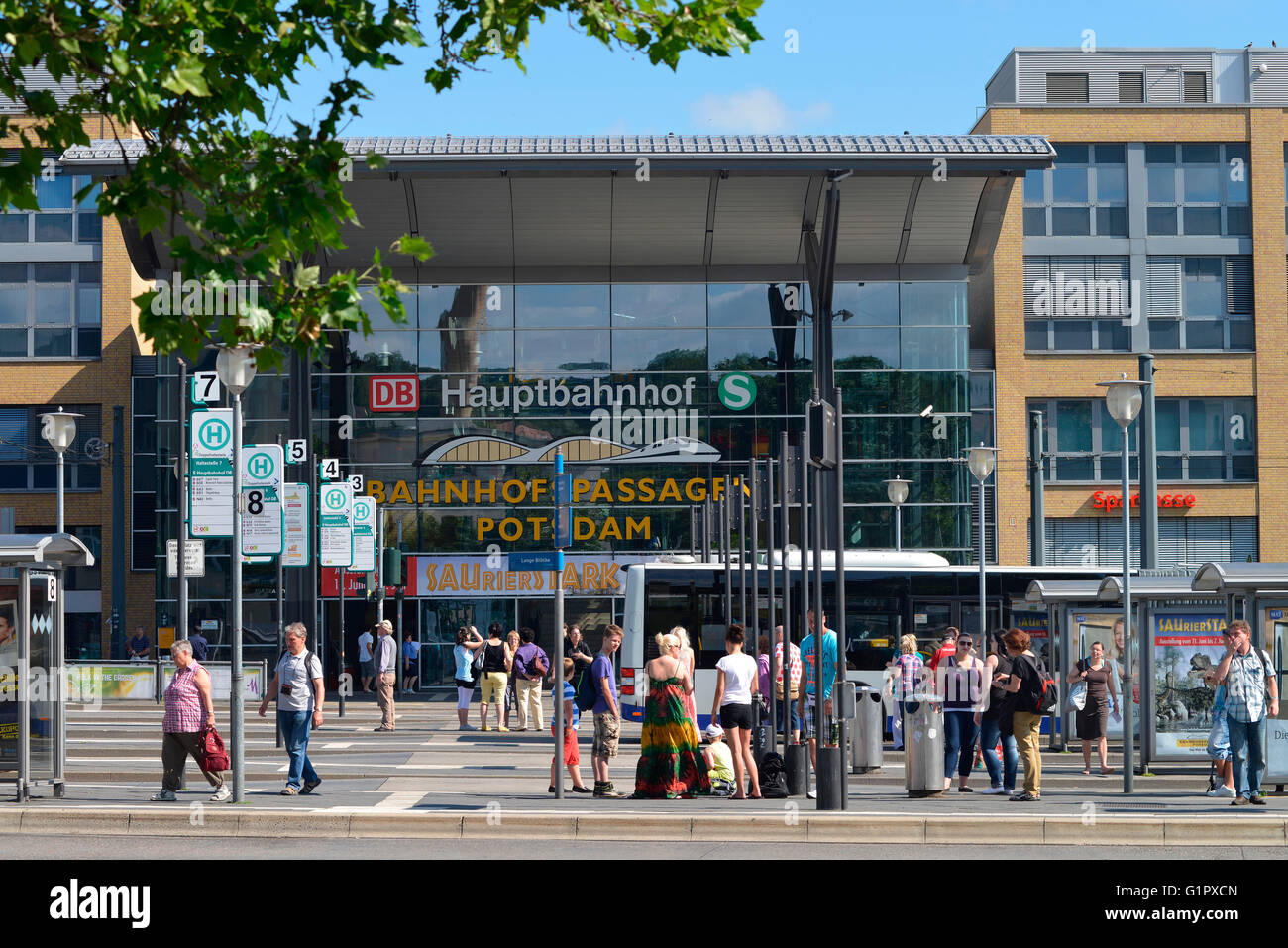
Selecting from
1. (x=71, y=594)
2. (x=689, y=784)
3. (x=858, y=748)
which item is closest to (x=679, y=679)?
(x=689, y=784)

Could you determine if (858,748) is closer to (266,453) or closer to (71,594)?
(266,453)

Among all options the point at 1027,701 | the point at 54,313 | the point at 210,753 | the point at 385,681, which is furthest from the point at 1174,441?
the point at 210,753

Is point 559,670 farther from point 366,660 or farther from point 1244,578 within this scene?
point 366,660

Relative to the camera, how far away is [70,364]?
4909 cm

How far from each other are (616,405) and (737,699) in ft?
86.4

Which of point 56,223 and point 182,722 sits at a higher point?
point 56,223

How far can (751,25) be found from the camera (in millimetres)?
8039

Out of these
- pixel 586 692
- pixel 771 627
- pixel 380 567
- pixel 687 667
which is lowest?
pixel 586 692

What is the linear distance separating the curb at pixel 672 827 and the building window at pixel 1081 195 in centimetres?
3531

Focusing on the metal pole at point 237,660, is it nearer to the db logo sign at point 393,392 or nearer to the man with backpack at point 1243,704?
the man with backpack at point 1243,704

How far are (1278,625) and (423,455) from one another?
27502 millimetres

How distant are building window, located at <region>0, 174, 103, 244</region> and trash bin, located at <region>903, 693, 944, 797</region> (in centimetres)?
3917

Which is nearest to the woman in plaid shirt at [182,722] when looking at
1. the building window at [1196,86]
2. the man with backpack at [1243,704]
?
the man with backpack at [1243,704]

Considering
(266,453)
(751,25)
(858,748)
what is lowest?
(858,748)
